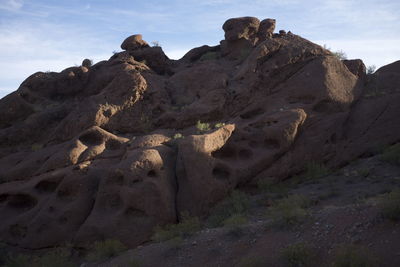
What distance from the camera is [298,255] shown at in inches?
256

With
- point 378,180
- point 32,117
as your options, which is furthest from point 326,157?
point 32,117

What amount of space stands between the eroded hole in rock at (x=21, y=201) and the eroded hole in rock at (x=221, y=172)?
5.12 m

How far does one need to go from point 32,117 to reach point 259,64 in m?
8.14

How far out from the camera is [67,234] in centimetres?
1126

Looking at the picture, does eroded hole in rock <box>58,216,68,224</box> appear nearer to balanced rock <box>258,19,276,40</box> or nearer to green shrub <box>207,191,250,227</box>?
green shrub <box>207,191,250,227</box>

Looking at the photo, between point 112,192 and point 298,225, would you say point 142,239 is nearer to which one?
point 112,192

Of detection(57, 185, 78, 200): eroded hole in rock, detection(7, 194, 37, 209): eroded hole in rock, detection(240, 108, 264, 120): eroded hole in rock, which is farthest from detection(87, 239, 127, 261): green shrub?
detection(240, 108, 264, 120): eroded hole in rock

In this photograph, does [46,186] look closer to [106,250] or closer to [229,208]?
[106,250]

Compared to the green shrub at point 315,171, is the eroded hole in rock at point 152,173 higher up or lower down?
higher up

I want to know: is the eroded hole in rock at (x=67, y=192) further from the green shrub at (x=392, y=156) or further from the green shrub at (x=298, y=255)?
the green shrub at (x=392, y=156)

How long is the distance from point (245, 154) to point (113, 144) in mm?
4051

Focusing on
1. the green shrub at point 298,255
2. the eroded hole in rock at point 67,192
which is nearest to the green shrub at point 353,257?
the green shrub at point 298,255

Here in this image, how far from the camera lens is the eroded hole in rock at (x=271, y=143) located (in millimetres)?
12938

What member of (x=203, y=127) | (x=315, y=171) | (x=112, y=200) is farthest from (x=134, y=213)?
(x=315, y=171)
